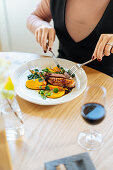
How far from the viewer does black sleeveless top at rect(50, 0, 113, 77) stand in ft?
4.19

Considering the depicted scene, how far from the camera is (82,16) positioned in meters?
1.36

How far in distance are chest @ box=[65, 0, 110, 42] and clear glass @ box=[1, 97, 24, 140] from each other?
840mm

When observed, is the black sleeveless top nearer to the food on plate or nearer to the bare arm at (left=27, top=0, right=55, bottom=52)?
the bare arm at (left=27, top=0, right=55, bottom=52)

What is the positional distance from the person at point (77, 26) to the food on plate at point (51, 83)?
212 mm

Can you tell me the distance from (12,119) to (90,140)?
1.09 ft

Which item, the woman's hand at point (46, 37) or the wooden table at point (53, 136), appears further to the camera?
the woman's hand at point (46, 37)

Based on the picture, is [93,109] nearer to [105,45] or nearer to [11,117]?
[11,117]

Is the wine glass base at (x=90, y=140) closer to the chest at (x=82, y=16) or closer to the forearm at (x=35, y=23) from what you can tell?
the chest at (x=82, y=16)

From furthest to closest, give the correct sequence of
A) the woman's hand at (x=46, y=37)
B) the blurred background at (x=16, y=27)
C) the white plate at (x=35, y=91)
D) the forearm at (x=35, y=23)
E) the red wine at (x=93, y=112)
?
the blurred background at (x=16, y=27) < the forearm at (x=35, y=23) < the woman's hand at (x=46, y=37) < the white plate at (x=35, y=91) < the red wine at (x=93, y=112)

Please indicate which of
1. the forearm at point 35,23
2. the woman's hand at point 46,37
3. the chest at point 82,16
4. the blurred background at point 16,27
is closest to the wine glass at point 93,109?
the woman's hand at point 46,37

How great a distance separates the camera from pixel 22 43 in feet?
9.47

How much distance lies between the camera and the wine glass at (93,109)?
711 millimetres

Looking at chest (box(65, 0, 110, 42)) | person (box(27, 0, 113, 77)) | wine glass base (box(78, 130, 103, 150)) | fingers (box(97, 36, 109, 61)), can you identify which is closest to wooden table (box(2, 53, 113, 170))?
wine glass base (box(78, 130, 103, 150))

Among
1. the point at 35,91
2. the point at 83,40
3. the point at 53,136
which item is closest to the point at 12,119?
the point at 53,136
